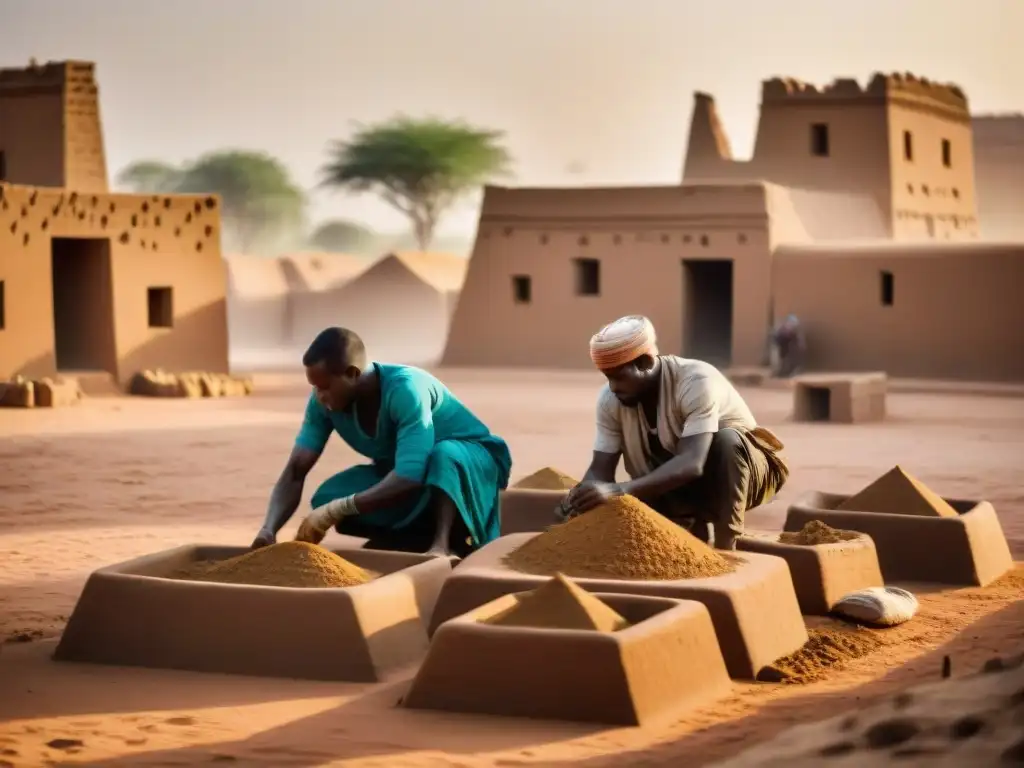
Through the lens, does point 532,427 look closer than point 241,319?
Yes

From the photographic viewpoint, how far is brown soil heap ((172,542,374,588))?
571 centimetres

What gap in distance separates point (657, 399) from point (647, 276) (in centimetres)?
1880

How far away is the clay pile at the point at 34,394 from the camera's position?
60.3 feet

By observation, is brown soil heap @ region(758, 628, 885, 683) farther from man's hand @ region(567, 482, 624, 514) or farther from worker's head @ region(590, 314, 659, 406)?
worker's head @ region(590, 314, 659, 406)

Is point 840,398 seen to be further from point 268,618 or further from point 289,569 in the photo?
point 268,618

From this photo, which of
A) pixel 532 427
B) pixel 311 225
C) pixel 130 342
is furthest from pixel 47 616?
pixel 311 225

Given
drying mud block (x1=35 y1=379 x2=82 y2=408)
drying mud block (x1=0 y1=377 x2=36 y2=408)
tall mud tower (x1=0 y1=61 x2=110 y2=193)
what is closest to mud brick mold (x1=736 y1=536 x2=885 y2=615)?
drying mud block (x1=0 y1=377 x2=36 y2=408)

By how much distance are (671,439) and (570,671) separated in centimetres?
185

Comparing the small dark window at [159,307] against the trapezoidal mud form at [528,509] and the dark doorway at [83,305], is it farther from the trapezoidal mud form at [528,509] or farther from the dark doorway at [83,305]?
the trapezoidal mud form at [528,509]

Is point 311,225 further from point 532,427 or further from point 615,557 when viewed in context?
point 615,557

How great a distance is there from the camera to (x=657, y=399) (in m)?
6.54

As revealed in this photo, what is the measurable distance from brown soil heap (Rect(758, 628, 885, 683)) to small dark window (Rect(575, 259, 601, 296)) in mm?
20005

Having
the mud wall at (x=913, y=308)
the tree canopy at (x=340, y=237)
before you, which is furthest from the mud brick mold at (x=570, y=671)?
the tree canopy at (x=340, y=237)

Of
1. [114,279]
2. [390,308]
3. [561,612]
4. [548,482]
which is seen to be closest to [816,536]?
[548,482]
